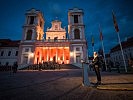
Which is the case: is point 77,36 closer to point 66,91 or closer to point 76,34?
point 76,34

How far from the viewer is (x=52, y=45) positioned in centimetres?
3728

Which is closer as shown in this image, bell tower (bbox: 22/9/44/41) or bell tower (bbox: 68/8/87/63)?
bell tower (bbox: 68/8/87/63)

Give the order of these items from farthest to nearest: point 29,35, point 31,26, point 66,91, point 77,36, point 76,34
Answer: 1. point 31,26
2. point 76,34
3. point 77,36
4. point 29,35
5. point 66,91

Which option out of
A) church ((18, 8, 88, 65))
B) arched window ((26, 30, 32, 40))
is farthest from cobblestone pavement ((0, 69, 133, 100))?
arched window ((26, 30, 32, 40))

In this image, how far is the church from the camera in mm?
35844

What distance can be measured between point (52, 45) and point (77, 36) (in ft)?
36.8

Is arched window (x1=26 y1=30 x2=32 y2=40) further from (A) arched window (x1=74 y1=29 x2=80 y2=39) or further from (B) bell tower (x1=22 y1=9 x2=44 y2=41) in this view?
(A) arched window (x1=74 y1=29 x2=80 y2=39)

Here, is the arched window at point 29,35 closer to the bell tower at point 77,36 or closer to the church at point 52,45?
the church at point 52,45

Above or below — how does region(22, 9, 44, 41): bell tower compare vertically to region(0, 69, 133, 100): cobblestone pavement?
above

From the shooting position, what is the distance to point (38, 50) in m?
38.5

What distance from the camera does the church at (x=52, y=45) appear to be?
3584 centimetres

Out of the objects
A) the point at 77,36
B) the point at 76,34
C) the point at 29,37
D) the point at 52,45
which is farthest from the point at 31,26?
the point at 77,36

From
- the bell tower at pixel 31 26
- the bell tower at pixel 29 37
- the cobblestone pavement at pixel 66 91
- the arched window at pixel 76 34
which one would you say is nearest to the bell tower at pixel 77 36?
the arched window at pixel 76 34

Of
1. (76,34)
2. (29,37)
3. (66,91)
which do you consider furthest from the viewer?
(76,34)
